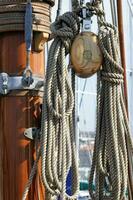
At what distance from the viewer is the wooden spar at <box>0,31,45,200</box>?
60.2 inches

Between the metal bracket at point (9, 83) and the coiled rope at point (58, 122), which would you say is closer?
the coiled rope at point (58, 122)

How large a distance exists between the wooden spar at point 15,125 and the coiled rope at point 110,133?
0.20m

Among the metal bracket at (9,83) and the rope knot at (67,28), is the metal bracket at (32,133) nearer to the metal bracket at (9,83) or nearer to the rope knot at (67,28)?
the metal bracket at (9,83)

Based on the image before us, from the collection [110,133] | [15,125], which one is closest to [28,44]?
[15,125]

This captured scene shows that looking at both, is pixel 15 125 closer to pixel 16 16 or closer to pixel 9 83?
pixel 9 83

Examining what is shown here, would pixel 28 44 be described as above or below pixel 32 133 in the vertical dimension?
above

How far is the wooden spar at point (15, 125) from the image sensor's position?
153 centimetres

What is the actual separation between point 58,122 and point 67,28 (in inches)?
10.9

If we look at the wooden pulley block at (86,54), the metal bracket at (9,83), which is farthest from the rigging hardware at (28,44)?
the wooden pulley block at (86,54)

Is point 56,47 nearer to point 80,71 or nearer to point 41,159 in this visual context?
point 80,71

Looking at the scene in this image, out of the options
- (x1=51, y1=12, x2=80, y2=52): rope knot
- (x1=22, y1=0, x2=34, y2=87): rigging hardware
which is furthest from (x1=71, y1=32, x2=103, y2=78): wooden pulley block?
(x1=22, y1=0, x2=34, y2=87): rigging hardware

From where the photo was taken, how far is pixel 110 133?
4.81 feet

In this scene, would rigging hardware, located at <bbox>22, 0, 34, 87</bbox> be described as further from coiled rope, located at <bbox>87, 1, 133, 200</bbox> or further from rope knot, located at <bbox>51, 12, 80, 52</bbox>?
coiled rope, located at <bbox>87, 1, 133, 200</bbox>

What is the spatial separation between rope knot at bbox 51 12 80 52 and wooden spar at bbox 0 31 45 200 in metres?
0.12
